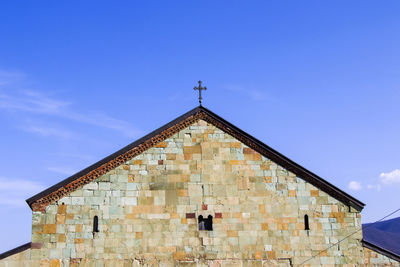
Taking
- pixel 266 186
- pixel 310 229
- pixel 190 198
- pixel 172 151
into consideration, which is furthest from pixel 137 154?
pixel 310 229

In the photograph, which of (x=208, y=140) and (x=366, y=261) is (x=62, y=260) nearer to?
(x=208, y=140)

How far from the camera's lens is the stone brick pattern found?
1578 centimetres

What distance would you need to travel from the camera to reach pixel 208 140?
1655cm

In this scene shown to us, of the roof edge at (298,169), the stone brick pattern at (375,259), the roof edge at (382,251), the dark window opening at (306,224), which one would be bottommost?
the stone brick pattern at (375,259)

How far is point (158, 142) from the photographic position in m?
16.4

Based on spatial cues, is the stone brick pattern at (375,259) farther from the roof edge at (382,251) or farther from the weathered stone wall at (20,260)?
the weathered stone wall at (20,260)

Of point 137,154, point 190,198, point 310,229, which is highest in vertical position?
point 137,154

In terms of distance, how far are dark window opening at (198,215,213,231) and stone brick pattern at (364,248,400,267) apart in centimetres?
542

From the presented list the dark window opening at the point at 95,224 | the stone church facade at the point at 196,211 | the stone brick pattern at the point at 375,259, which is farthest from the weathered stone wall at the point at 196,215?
the stone brick pattern at the point at 375,259

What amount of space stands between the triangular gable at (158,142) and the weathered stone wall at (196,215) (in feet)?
0.66

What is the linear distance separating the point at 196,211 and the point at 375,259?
6307mm

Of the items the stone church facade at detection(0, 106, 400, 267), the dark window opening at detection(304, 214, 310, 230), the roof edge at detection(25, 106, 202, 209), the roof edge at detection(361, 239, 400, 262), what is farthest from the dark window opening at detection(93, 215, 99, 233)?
the roof edge at detection(361, 239, 400, 262)

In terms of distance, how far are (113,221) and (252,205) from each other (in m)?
4.67

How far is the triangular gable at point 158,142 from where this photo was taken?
50.4 ft
